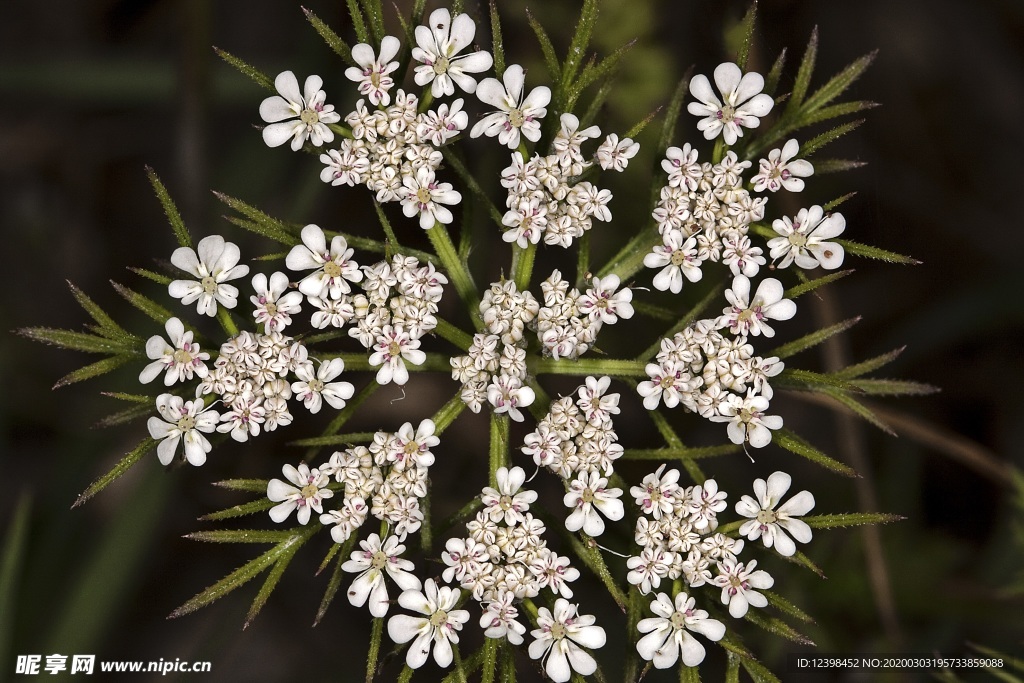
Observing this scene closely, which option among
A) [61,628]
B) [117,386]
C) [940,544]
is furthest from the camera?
[940,544]

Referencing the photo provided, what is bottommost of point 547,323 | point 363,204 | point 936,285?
point 547,323

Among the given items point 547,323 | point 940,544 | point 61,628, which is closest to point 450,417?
point 547,323

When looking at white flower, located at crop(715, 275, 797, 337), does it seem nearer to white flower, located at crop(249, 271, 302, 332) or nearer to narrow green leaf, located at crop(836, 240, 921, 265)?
narrow green leaf, located at crop(836, 240, 921, 265)

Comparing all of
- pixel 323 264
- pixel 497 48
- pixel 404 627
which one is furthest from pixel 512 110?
pixel 404 627

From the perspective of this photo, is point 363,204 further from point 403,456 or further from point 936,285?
point 936,285

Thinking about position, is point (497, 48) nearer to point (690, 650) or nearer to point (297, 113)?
point (297, 113)

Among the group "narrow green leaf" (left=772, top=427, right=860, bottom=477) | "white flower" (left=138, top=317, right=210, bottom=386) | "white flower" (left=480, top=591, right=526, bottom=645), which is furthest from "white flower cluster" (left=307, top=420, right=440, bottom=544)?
"narrow green leaf" (left=772, top=427, right=860, bottom=477)

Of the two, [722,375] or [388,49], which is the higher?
[388,49]
